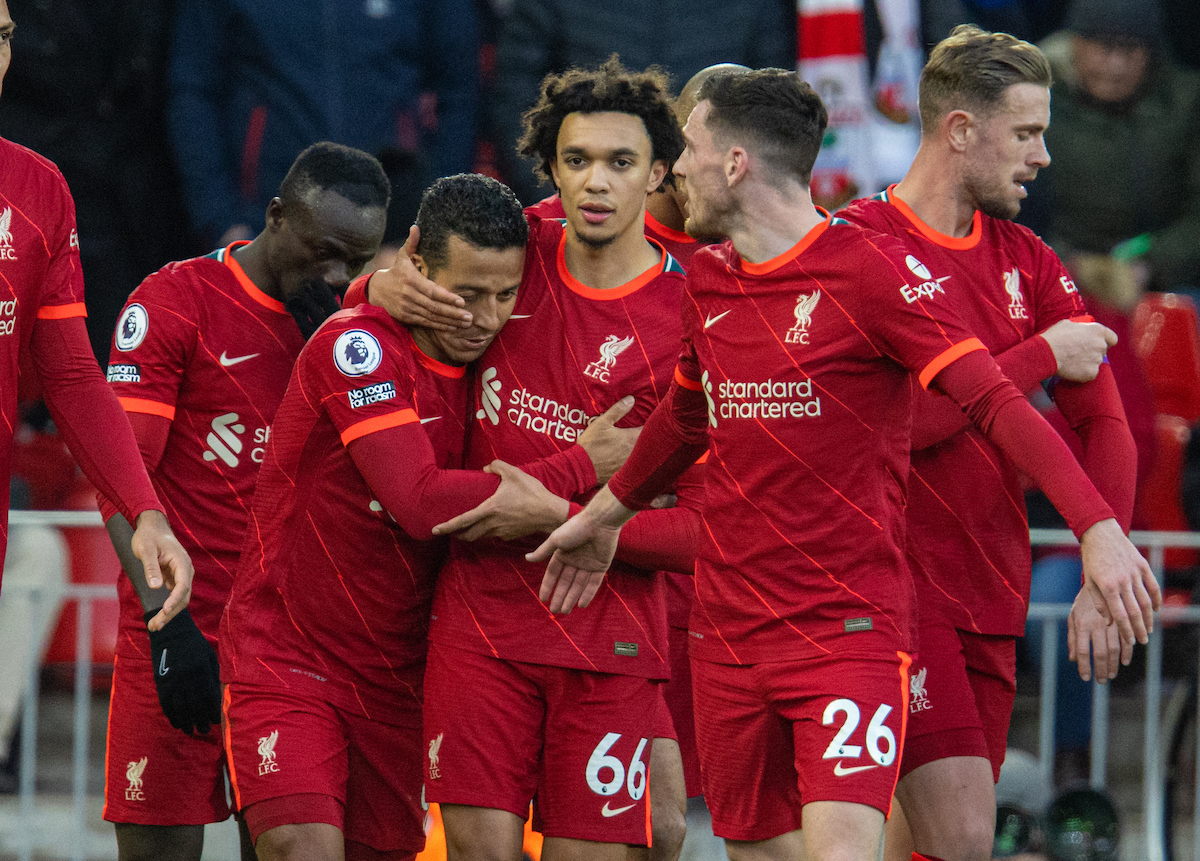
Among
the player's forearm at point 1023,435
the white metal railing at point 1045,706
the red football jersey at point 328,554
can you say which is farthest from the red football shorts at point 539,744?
the white metal railing at point 1045,706

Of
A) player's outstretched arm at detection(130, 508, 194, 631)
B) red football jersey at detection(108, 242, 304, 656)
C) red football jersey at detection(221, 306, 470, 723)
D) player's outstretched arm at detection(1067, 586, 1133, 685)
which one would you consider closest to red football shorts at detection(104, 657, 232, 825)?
red football jersey at detection(108, 242, 304, 656)

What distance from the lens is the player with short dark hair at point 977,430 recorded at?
4.46m

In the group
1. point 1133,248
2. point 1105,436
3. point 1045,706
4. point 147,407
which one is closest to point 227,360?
point 147,407

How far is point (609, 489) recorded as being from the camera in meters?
4.32

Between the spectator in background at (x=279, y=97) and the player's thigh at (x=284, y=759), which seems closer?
the player's thigh at (x=284, y=759)

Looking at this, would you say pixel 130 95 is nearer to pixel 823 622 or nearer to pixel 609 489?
pixel 609 489

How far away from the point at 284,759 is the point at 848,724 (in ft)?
4.72

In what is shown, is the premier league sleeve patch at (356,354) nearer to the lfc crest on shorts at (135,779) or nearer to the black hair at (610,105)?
the black hair at (610,105)

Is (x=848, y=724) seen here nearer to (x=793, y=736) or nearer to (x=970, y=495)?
(x=793, y=736)

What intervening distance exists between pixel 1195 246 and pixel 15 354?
18.7 ft

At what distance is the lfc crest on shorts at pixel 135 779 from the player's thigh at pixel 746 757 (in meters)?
1.74

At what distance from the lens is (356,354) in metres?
4.32

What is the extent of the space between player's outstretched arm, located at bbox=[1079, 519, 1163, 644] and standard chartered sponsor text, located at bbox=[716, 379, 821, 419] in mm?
717

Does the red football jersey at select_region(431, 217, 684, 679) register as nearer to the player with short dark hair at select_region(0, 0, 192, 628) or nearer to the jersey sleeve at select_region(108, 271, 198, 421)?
the player with short dark hair at select_region(0, 0, 192, 628)
